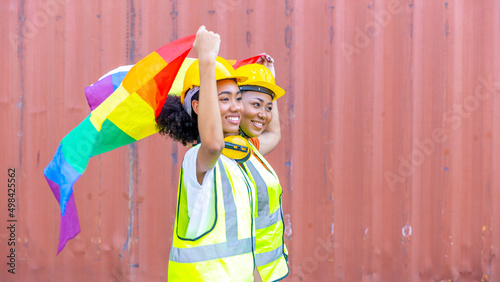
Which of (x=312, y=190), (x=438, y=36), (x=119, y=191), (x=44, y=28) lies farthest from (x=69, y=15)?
(x=438, y=36)

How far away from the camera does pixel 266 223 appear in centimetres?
138

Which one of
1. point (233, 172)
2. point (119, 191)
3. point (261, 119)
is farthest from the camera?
point (119, 191)

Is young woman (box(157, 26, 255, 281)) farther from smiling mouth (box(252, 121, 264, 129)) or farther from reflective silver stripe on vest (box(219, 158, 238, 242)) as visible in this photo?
smiling mouth (box(252, 121, 264, 129))

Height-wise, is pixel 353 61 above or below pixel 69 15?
below

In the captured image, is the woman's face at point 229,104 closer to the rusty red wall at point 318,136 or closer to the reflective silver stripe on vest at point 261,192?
the reflective silver stripe on vest at point 261,192

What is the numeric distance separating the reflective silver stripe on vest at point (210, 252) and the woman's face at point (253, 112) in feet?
1.40

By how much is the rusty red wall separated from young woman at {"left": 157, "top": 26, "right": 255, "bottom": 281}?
1198mm

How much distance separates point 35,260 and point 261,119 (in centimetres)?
188

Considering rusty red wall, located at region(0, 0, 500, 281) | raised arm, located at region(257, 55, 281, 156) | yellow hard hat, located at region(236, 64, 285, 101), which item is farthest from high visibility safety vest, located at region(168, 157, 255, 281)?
rusty red wall, located at region(0, 0, 500, 281)

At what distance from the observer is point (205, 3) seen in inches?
96.9

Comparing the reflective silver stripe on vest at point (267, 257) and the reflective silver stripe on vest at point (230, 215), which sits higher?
the reflective silver stripe on vest at point (230, 215)

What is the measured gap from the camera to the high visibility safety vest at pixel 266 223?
4.43 ft

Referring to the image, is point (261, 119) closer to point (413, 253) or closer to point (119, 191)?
point (119, 191)

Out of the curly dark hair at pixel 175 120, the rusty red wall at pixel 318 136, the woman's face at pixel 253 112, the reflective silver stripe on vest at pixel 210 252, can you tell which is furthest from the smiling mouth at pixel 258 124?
the rusty red wall at pixel 318 136
